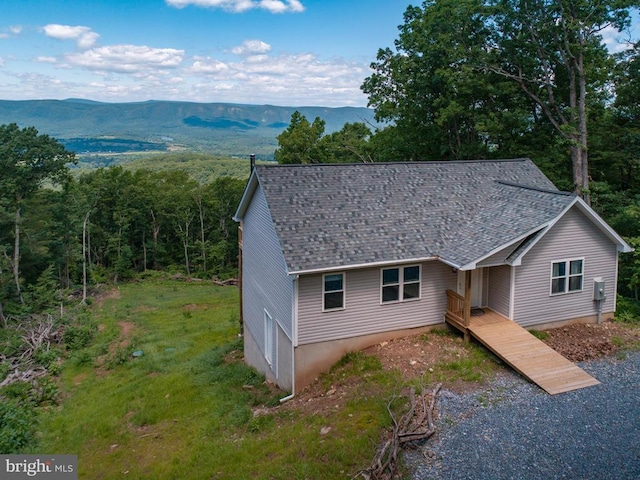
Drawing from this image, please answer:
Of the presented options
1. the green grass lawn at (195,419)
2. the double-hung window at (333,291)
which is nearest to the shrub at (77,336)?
the green grass lawn at (195,419)

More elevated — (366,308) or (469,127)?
(469,127)

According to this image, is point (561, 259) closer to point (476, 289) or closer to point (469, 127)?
point (476, 289)

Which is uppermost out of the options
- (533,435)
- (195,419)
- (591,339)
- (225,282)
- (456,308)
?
(456,308)

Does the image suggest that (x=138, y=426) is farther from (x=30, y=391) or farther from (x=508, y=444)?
(x=508, y=444)

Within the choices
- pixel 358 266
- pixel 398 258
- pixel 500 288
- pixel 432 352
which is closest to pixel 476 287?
pixel 500 288

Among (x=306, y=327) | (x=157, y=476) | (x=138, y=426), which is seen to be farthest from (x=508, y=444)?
(x=138, y=426)

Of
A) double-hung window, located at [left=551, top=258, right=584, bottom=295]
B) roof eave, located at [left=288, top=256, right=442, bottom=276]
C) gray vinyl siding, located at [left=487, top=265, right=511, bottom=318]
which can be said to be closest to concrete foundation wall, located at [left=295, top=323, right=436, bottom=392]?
roof eave, located at [left=288, top=256, right=442, bottom=276]

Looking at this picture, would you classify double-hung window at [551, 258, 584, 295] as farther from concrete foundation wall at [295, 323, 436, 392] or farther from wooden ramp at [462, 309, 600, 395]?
concrete foundation wall at [295, 323, 436, 392]
